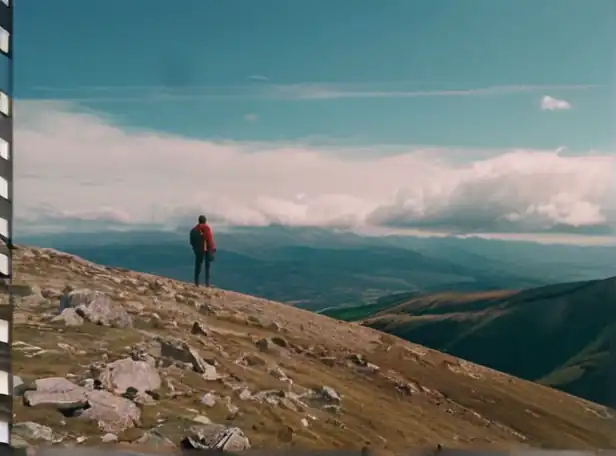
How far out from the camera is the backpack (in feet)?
27.0

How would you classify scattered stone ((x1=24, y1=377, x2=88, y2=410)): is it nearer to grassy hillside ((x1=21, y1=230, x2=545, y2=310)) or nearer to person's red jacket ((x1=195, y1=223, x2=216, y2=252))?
grassy hillside ((x1=21, y1=230, x2=545, y2=310))

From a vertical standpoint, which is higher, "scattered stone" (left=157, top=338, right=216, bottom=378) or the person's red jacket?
the person's red jacket

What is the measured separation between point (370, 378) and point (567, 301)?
4279mm

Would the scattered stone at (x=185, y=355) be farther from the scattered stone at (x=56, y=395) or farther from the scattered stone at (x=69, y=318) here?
the scattered stone at (x=56, y=395)

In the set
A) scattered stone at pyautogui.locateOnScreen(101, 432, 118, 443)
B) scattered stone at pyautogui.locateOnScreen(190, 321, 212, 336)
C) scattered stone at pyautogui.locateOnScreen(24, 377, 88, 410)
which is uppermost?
scattered stone at pyautogui.locateOnScreen(190, 321, 212, 336)

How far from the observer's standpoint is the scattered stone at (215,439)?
20.4ft

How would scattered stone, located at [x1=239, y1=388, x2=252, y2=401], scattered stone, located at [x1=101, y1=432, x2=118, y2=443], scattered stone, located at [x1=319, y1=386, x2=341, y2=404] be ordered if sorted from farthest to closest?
scattered stone, located at [x1=319, y1=386, x2=341, y2=404]
scattered stone, located at [x1=239, y1=388, x2=252, y2=401]
scattered stone, located at [x1=101, y1=432, x2=118, y2=443]

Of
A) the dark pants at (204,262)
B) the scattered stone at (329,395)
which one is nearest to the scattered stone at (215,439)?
the scattered stone at (329,395)

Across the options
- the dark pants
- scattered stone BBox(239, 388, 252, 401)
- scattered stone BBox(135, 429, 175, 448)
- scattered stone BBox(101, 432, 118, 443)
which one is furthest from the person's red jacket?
scattered stone BBox(101, 432, 118, 443)

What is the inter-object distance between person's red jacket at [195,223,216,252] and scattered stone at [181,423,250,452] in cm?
249

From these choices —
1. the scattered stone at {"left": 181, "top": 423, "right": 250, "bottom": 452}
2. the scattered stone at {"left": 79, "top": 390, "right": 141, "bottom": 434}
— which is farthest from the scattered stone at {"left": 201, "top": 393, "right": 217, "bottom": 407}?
the scattered stone at {"left": 79, "top": 390, "right": 141, "bottom": 434}

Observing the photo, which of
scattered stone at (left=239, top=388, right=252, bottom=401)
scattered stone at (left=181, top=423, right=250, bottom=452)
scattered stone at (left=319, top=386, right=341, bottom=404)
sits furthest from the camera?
scattered stone at (left=319, top=386, right=341, bottom=404)

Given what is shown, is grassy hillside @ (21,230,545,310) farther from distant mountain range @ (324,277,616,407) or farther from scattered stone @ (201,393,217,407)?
scattered stone @ (201,393,217,407)

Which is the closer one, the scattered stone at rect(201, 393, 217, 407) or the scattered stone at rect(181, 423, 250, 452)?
the scattered stone at rect(181, 423, 250, 452)
